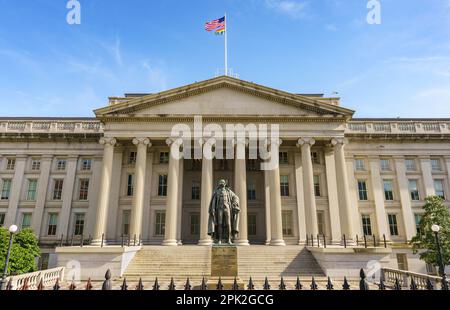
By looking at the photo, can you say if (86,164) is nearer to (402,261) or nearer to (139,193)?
(139,193)

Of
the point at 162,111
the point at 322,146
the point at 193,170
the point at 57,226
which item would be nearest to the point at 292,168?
the point at 322,146

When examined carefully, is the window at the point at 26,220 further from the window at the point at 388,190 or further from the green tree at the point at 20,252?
the window at the point at 388,190

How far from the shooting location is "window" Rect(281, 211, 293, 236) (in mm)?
31641

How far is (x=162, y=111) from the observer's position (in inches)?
1195

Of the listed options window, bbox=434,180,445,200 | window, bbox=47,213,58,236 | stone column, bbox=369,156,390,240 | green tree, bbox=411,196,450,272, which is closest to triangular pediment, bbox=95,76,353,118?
stone column, bbox=369,156,390,240

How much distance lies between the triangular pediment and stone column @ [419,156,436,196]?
1268 cm

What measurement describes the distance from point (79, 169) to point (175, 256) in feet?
61.6

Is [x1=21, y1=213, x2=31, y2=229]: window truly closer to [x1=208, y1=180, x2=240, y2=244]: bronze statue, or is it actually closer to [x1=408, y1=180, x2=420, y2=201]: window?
[x1=208, y1=180, x2=240, y2=244]: bronze statue

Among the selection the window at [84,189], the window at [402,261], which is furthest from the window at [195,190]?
the window at [402,261]

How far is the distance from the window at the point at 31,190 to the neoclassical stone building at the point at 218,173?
0.12 m

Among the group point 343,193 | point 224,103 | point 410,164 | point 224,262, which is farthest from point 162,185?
point 410,164

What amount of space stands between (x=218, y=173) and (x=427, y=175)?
80.7ft
